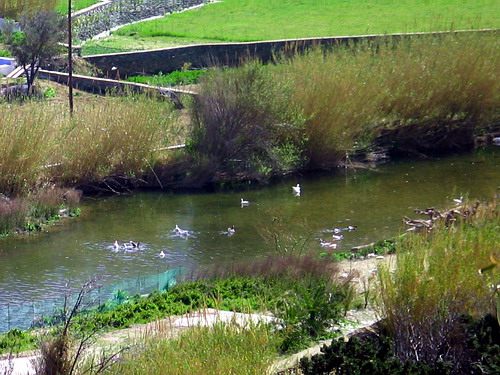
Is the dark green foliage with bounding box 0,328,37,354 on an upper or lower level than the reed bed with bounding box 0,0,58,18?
lower

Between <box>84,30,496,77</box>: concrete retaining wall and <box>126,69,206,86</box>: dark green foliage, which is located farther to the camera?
<box>84,30,496,77</box>: concrete retaining wall

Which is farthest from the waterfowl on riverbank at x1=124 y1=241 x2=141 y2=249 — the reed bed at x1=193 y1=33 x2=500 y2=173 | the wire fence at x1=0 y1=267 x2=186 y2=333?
the reed bed at x1=193 y1=33 x2=500 y2=173

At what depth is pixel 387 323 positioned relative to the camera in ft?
31.8

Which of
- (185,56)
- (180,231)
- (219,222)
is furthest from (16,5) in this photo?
(180,231)

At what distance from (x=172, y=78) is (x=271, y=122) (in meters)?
10.5

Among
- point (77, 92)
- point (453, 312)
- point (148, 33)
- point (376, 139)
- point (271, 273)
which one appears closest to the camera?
point (453, 312)

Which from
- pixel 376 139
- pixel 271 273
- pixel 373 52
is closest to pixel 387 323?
pixel 271 273

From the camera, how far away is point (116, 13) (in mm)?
51375

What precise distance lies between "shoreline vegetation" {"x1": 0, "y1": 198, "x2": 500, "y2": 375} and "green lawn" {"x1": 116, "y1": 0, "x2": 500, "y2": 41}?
29.5 metres

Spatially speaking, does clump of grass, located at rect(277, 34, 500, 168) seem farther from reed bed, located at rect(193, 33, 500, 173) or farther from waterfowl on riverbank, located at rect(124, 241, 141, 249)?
waterfowl on riverbank, located at rect(124, 241, 141, 249)

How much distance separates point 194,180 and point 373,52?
9.00 m

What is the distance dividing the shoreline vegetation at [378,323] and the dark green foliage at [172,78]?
22.0 meters

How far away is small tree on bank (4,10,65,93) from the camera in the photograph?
103 feet

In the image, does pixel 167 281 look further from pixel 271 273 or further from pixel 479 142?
pixel 479 142
